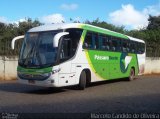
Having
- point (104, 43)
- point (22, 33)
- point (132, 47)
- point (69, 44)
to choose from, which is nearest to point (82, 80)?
point (69, 44)

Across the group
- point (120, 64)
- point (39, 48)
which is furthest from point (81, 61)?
point (120, 64)

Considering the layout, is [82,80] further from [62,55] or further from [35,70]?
[35,70]

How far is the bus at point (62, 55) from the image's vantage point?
15375 millimetres

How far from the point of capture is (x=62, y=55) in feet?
51.4

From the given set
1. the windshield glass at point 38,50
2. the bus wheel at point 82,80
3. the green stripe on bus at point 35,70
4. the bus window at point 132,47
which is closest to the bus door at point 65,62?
the windshield glass at point 38,50

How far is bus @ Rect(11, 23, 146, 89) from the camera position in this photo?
15.4 meters

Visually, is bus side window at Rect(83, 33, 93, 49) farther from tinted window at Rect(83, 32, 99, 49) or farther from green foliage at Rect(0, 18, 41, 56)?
green foliage at Rect(0, 18, 41, 56)

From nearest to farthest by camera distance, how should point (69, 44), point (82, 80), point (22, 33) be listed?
point (69, 44), point (82, 80), point (22, 33)

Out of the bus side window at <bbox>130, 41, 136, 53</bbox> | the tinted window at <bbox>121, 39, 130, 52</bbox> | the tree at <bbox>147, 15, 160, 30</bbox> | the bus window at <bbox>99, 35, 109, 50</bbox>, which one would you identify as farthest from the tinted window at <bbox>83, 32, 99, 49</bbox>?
the tree at <bbox>147, 15, 160, 30</bbox>

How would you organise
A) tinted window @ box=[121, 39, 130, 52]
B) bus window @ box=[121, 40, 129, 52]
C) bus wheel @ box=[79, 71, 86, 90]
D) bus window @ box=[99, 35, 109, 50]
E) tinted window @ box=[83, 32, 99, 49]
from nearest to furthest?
bus wheel @ box=[79, 71, 86, 90]
tinted window @ box=[83, 32, 99, 49]
bus window @ box=[99, 35, 109, 50]
tinted window @ box=[121, 39, 130, 52]
bus window @ box=[121, 40, 129, 52]

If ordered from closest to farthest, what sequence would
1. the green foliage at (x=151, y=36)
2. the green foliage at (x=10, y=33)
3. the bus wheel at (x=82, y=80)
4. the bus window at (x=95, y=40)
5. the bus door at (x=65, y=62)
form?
the bus door at (x=65, y=62) → the bus wheel at (x=82, y=80) → the bus window at (x=95, y=40) → the green foliage at (x=10, y=33) → the green foliage at (x=151, y=36)

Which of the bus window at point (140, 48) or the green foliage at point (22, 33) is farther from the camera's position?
the bus window at point (140, 48)

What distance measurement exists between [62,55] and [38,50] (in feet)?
3.51

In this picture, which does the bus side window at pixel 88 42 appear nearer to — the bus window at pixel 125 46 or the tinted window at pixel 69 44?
the tinted window at pixel 69 44
